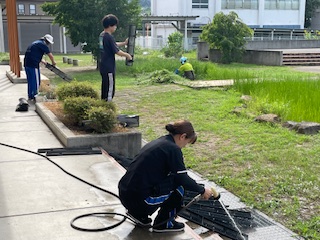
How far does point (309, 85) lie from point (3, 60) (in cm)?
1687

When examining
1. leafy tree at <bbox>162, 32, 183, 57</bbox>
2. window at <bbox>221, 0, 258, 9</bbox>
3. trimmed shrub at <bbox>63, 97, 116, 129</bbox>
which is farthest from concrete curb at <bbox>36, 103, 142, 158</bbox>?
window at <bbox>221, 0, 258, 9</bbox>

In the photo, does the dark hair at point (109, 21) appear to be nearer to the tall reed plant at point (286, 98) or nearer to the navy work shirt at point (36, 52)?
the navy work shirt at point (36, 52)

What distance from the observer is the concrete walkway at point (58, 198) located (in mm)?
4016

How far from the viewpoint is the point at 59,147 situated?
6801 millimetres

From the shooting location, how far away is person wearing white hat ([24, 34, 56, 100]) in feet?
33.6

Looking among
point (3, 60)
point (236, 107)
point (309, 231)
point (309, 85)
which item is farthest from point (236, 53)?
point (309, 231)

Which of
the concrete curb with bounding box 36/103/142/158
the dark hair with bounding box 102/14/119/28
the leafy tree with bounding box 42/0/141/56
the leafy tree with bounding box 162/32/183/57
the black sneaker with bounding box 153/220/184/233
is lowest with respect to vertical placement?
the black sneaker with bounding box 153/220/184/233

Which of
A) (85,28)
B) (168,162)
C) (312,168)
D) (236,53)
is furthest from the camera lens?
(236,53)

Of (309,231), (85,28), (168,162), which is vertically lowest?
(309,231)

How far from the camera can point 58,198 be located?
480 cm

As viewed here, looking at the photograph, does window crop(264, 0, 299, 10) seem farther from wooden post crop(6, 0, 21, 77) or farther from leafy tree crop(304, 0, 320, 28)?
wooden post crop(6, 0, 21, 77)

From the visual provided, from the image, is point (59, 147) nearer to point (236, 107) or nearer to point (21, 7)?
point (236, 107)

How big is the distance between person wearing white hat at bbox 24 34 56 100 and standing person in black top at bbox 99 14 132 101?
2400 mm

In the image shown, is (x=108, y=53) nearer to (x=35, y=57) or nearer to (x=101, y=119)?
(x=101, y=119)
